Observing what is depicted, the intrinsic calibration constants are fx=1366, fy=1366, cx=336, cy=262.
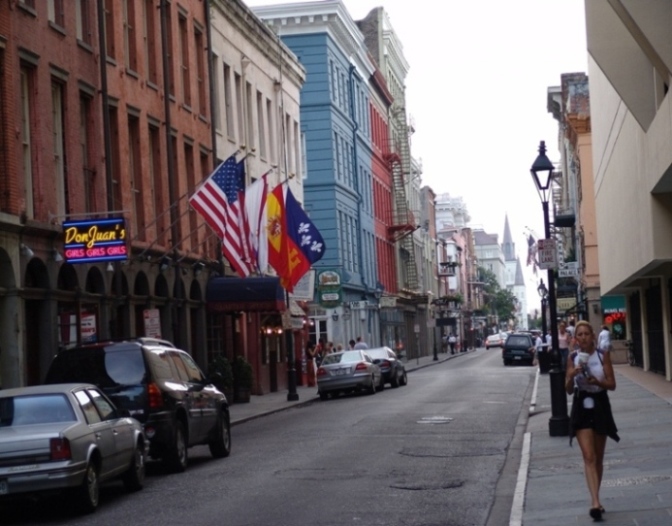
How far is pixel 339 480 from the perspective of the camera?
1700cm

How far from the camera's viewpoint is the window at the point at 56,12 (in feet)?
90.3

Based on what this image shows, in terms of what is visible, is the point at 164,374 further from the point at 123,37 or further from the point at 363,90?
the point at 363,90

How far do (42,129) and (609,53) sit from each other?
437 inches

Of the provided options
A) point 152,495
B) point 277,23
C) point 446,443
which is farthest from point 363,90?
point 152,495

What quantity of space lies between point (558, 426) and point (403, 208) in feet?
219

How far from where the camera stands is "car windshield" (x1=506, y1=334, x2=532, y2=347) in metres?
68.2

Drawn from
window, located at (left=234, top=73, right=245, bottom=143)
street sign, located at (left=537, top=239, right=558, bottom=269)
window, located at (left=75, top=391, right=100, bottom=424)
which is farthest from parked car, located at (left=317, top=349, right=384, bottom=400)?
window, located at (left=75, top=391, right=100, bottom=424)

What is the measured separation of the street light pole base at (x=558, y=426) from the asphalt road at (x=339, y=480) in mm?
766

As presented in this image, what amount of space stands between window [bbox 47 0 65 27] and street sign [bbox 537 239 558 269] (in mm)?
11070

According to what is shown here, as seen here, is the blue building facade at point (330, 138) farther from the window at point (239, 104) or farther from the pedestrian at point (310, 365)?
the window at point (239, 104)

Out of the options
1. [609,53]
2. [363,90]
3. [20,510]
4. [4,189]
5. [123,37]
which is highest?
[363,90]

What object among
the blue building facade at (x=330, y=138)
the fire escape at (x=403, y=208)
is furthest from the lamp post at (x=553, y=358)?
the fire escape at (x=403, y=208)

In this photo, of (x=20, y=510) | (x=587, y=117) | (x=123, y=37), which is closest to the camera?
(x=20, y=510)

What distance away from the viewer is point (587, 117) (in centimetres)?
6216
